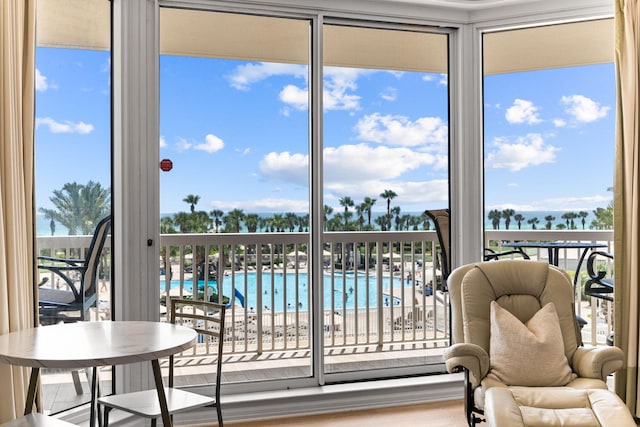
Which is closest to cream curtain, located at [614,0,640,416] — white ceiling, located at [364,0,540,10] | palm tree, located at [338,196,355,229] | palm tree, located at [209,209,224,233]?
white ceiling, located at [364,0,540,10]

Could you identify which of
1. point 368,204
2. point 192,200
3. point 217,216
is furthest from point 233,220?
point 368,204

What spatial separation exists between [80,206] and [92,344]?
1.18 meters

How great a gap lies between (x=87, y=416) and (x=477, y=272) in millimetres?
2219

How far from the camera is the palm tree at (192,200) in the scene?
3538mm

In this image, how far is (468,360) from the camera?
2.82m

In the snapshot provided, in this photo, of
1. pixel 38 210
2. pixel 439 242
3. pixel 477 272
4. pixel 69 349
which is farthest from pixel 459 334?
pixel 38 210

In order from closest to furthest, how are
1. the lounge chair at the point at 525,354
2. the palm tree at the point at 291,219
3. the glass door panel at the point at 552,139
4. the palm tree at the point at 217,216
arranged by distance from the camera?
the lounge chair at the point at 525,354 < the palm tree at the point at 217,216 < the palm tree at the point at 291,219 < the glass door panel at the point at 552,139

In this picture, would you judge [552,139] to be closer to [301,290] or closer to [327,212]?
[327,212]

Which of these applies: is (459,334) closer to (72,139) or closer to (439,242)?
(439,242)

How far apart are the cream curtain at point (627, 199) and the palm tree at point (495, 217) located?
0.76 m

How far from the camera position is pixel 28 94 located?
8.12ft

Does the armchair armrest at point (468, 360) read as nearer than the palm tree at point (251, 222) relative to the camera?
Yes

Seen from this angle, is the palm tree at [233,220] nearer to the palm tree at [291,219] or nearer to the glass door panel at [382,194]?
the palm tree at [291,219]

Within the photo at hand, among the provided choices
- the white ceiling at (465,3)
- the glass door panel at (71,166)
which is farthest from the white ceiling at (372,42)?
the glass door panel at (71,166)
